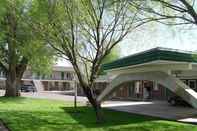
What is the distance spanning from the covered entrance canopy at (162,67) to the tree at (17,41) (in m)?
5.04

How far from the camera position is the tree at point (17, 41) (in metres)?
18.8

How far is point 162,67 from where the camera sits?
20.4m

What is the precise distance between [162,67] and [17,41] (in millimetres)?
8996

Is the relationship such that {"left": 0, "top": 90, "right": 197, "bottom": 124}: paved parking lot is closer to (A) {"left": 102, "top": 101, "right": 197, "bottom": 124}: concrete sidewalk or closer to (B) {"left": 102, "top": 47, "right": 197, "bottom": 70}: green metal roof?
(A) {"left": 102, "top": 101, "right": 197, "bottom": 124}: concrete sidewalk

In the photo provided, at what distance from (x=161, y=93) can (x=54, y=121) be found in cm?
2325

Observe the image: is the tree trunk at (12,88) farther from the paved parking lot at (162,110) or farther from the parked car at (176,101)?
the parked car at (176,101)

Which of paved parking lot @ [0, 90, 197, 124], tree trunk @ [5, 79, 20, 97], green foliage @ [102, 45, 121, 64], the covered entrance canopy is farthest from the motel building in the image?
the covered entrance canopy

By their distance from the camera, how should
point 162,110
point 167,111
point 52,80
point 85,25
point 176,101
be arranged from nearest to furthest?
1. point 85,25
2. point 167,111
3. point 162,110
4. point 176,101
5. point 52,80

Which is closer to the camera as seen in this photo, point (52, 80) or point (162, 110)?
point (162, 110)

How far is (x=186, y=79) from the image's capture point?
106 feet

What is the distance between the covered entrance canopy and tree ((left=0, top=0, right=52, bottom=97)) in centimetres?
504

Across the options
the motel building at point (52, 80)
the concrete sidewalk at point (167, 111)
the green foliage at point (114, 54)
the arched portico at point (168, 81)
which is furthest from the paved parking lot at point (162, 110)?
the motel building at point (52, 80)

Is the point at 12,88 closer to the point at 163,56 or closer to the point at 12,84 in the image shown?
the point at 12,84

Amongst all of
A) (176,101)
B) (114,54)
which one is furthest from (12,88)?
(176,101)
